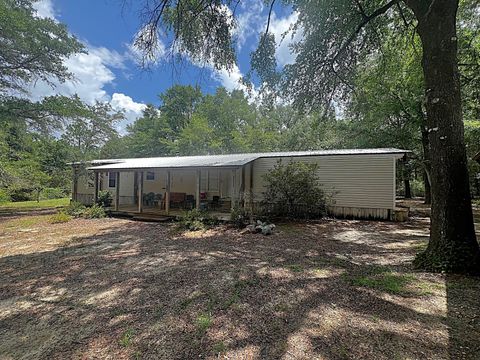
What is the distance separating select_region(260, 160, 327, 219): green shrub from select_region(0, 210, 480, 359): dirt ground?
385 cm

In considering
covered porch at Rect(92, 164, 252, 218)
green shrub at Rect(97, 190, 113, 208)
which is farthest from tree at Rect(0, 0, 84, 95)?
green shrub at Rect(97, 190, 113, 208)

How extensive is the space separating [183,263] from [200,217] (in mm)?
4418

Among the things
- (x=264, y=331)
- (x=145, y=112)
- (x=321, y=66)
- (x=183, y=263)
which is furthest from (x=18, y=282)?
(x=145, y=112)

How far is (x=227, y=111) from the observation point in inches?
1233

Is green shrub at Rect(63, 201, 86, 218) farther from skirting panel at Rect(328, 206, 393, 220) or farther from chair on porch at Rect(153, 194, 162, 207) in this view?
skirting panel at Rect(328, 206, 393, 220)

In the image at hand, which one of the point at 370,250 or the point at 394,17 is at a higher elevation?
the point at 394,17

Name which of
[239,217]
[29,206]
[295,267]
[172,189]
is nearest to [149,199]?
[172,189]

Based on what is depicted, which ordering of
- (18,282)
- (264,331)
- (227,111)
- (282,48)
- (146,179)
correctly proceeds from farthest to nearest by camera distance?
(227,111)
(146,179)
(282,48)
(18,282)
(264,331)

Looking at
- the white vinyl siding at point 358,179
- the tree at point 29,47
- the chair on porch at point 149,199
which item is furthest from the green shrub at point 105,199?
the white vinyl siding at point 358,179

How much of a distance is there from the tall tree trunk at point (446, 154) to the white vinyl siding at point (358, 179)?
590 cm

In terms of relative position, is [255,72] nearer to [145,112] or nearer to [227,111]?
[227,111]

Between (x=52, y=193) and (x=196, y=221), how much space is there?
21.6 m

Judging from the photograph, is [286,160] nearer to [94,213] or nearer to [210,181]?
[210,181]

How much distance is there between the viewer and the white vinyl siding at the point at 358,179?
32.1ft
